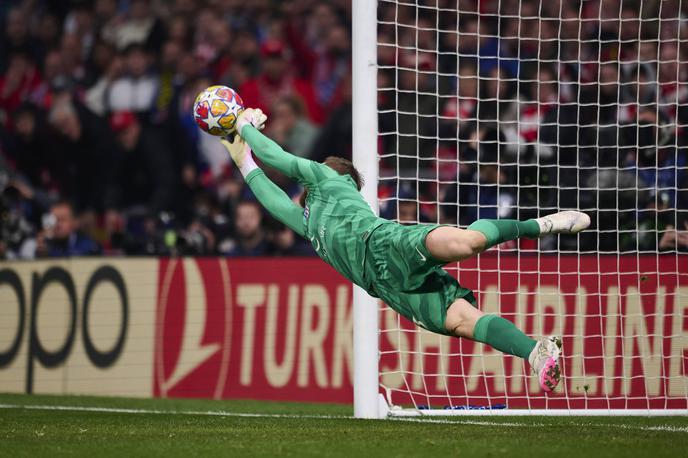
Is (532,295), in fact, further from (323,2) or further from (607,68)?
(323,2)

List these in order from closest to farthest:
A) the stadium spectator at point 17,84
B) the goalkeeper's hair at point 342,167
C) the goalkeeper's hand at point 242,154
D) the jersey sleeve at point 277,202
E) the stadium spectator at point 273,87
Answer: the goalkeeper's hair at point 342,167, the jersey sleeve at point 277,202, the goalkeeper's hand at point 242,154, the stadium spectator at point 273,87, the stadium spectator at point 17,84

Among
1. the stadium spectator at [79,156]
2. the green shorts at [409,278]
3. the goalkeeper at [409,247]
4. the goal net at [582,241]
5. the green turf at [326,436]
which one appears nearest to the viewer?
the green turf at [326,436]

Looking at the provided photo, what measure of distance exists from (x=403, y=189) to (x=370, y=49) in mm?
4434

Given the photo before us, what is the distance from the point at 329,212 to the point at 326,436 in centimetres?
141

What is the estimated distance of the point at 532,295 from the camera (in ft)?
36.2

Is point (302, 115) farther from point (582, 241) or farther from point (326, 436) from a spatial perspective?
point (326, 436)

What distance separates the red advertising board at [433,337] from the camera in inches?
412

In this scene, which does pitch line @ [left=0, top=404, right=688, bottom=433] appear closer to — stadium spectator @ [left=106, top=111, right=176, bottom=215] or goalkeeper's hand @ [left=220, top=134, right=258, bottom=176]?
goalkeeper's hand @ [left=220, top=134, right=258, bottom=176]

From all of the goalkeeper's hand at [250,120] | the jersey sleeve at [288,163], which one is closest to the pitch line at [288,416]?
the jersey sleeve at [288,163]

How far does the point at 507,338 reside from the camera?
6.98 metres

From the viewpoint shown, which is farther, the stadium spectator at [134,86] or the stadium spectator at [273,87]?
the stadium spectator at [134,86]

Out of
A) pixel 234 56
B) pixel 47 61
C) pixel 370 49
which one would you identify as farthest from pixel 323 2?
pixel 370 49

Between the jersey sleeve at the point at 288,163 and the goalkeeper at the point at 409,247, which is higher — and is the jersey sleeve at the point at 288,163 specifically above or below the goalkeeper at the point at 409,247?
above

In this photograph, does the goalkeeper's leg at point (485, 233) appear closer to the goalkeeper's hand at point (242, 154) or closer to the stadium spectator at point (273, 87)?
the goalkeeper's hand at point (242, 154)
